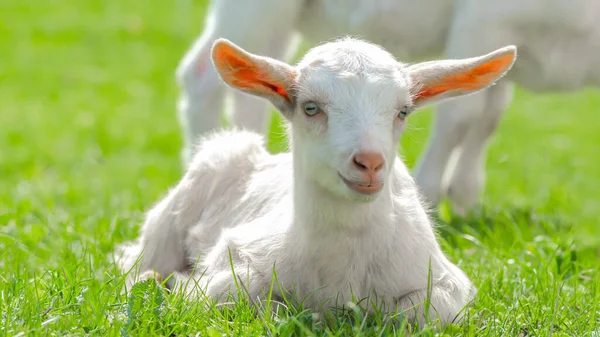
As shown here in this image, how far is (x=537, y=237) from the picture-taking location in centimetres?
596

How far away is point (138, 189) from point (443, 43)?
250 cm

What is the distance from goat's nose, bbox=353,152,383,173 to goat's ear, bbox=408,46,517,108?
0.57m

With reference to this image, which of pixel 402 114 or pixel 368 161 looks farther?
pixel 402 114

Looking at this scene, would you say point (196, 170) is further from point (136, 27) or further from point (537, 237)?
point (136, 27)

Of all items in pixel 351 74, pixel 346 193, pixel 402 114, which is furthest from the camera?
pixel 402 114

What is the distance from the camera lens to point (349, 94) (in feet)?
13.3

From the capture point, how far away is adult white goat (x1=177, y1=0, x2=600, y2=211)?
6605mm

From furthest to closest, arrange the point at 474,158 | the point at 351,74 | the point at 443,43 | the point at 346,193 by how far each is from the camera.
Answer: the point at 474,158
the point at 443,43
the point at 351,74
the point at 346,193

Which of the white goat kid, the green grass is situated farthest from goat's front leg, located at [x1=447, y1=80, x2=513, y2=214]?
the white goat kid

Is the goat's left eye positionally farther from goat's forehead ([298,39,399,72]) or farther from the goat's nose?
the goat's nose

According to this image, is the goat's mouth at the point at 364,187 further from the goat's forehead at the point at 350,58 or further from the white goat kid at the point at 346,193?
the goat's forehead at the point at 350,58

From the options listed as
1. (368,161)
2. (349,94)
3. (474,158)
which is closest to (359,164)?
(368,161)

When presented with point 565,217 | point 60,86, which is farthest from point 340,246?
point 60,86

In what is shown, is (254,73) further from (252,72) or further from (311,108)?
(311,108)
